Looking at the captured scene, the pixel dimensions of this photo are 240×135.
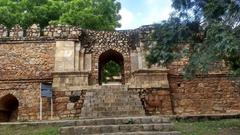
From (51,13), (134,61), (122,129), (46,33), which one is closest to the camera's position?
(122,129)

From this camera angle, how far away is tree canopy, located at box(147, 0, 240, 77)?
6.97 meters

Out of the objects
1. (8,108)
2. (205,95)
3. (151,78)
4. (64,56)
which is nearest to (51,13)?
(64,56)

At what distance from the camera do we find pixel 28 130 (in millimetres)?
8125

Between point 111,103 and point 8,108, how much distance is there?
4.38 m

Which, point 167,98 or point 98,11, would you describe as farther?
point 98,11

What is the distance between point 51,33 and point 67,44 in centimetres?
72

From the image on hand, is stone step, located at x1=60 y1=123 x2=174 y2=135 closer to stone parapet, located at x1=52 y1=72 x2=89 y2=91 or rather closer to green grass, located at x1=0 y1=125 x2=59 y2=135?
green grass, located at x1=0 y1=125 x2=59 y2=135

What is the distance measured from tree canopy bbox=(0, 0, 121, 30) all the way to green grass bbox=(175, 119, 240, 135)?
475 inches

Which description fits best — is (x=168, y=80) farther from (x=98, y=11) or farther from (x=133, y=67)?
(x=98, y=11)

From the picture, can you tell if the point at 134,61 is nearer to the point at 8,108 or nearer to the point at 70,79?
the point at 70,79

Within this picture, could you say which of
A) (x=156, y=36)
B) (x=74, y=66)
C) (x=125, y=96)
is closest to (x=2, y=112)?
(x=74, y=66)

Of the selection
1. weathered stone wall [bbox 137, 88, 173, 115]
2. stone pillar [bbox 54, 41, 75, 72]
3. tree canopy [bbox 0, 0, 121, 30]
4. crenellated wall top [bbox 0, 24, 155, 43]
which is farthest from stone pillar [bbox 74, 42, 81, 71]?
tree canopy [bbox 0, 0, 121, 30]

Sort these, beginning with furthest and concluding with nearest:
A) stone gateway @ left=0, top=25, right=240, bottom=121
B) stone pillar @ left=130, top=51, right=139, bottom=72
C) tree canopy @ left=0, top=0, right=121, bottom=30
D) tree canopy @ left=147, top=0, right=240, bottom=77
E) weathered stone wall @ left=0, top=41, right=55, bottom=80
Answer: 1. tree canopy @ left=0, top=0, right=121, bottom=30
2. stone pillar @ left=130, top=51, right=139, bottom=72
3. weathered stone wall @ left=0, top=41, right=55, bottom=80
4. stone gateway @ left=0, top=25, right=240, bottom=121
5. tree canopy @ left=147, top=0, right=240, bottom=77

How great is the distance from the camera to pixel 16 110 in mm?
12836
